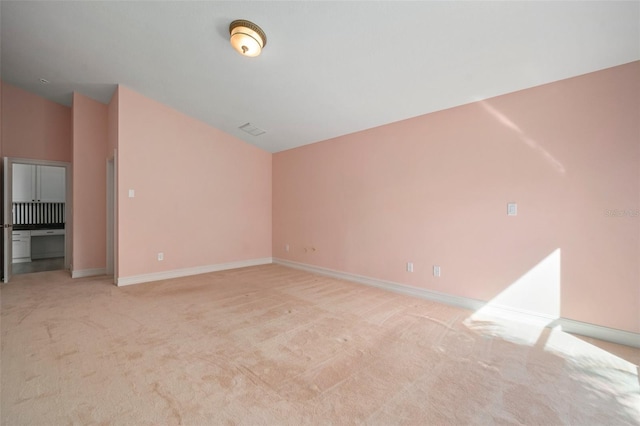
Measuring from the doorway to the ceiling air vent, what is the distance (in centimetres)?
340

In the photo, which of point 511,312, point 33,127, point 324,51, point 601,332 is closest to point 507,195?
point 511,312

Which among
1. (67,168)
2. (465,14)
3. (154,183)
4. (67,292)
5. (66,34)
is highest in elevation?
(66,34)

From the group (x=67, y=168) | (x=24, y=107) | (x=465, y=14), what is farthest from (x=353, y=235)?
(x=24, y=107)

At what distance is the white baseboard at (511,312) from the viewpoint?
7.35 feet

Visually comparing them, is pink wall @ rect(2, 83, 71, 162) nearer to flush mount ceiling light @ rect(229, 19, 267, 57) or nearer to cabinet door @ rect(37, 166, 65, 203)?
cabinet door @ rect(37, 166, 65, 203)

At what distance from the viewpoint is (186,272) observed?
450cm

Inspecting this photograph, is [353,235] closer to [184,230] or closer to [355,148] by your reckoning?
[355,148]

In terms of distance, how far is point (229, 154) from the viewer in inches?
201

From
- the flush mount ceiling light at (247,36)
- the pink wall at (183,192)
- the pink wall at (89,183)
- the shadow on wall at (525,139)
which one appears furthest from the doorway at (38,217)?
the shadow on wall at (525,139)

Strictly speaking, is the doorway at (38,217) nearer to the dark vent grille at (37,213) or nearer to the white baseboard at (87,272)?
the dark vent grille at (37,213)

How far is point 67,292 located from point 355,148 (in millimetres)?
4649

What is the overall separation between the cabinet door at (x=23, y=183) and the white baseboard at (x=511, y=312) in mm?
6856

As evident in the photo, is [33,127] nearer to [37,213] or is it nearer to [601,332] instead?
[37,213]

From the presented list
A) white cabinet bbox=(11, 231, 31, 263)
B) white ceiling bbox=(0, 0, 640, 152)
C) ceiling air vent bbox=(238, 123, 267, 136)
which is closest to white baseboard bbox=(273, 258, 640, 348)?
white ceiling bbox=(0, 0, 640, 152)
